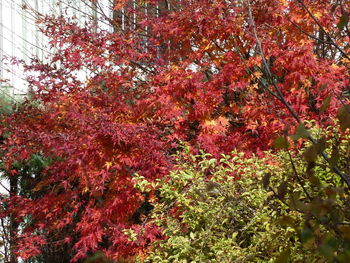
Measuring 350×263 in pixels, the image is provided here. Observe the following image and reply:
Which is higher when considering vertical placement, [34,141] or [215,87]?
[215,87]

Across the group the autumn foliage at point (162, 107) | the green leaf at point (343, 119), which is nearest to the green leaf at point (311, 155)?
the green leaf at point (343, 119)

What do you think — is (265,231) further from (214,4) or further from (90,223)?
(214,4)

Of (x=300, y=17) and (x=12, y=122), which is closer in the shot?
(x=300, y=17)

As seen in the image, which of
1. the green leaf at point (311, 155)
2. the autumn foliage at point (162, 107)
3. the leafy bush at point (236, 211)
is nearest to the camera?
the green leaf at point (311, 155)

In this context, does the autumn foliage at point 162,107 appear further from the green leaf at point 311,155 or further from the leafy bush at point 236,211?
the green leaf at point 311,155

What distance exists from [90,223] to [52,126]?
138cm

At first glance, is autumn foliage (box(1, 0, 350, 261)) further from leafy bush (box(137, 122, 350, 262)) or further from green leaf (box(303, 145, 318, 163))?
green leaf (box(303, 145, 318, 163))

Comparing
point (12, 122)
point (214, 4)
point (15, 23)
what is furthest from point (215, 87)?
point (15, 23)

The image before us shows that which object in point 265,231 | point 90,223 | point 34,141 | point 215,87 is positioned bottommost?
point 265,231

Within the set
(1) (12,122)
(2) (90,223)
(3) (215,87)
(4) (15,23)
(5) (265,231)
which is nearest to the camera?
(5) (265,231)

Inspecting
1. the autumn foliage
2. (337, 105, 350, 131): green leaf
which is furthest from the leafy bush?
(337, 105, 350, 131): green leaf

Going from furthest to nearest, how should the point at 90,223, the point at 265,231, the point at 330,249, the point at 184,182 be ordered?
the point at 90,223 → the point at 184,182 → the point at 265,231 → the point at 330,249

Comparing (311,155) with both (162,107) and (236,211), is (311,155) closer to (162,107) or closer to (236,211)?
(236,211)

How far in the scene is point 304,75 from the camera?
18.9 feet
